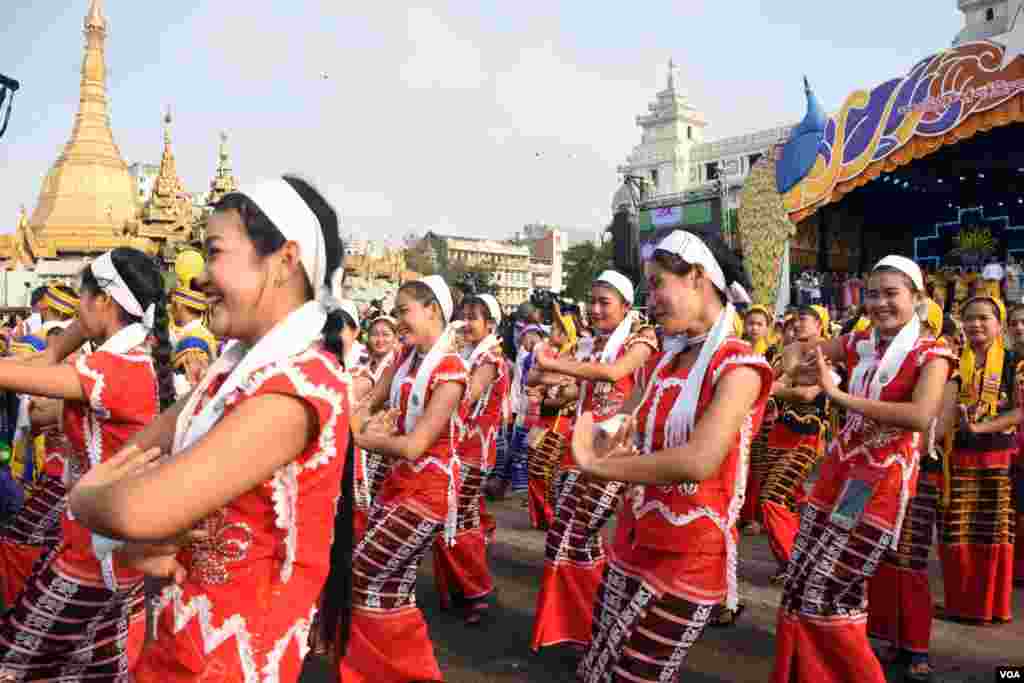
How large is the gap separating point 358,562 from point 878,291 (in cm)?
269

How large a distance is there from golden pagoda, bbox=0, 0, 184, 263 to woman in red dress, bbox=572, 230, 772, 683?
3639cm

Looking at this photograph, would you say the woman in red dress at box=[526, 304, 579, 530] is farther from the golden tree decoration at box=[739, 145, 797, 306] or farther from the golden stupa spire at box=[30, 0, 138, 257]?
the golden stupa spire at box=[30, 0, 138, 257]

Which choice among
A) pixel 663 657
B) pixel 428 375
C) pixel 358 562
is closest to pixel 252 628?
pixel 663 657

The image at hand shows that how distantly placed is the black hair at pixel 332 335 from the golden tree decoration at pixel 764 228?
757 inches

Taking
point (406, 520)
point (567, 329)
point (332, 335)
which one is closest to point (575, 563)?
point (406, 520)

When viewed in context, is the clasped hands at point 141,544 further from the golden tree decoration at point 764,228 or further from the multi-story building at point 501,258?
the multi-story building at point 501,258

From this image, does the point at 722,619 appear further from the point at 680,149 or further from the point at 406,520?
the point at 680,149

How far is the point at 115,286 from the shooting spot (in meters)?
3.28

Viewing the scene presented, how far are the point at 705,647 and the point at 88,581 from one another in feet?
10.8

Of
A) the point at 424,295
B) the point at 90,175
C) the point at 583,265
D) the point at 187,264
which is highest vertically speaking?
the point at 90,175

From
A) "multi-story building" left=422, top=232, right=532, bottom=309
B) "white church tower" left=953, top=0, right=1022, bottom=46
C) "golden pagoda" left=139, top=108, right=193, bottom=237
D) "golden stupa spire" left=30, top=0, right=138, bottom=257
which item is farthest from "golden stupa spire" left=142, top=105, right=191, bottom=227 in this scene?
"multi-story building" left=422, top=232, right=532, bottom=309

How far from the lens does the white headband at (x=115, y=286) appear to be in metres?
3.26

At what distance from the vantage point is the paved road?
176 inches

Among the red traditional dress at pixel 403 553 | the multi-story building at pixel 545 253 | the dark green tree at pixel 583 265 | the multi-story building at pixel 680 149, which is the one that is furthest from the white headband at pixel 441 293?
the multi-story building at pixel 545 253
